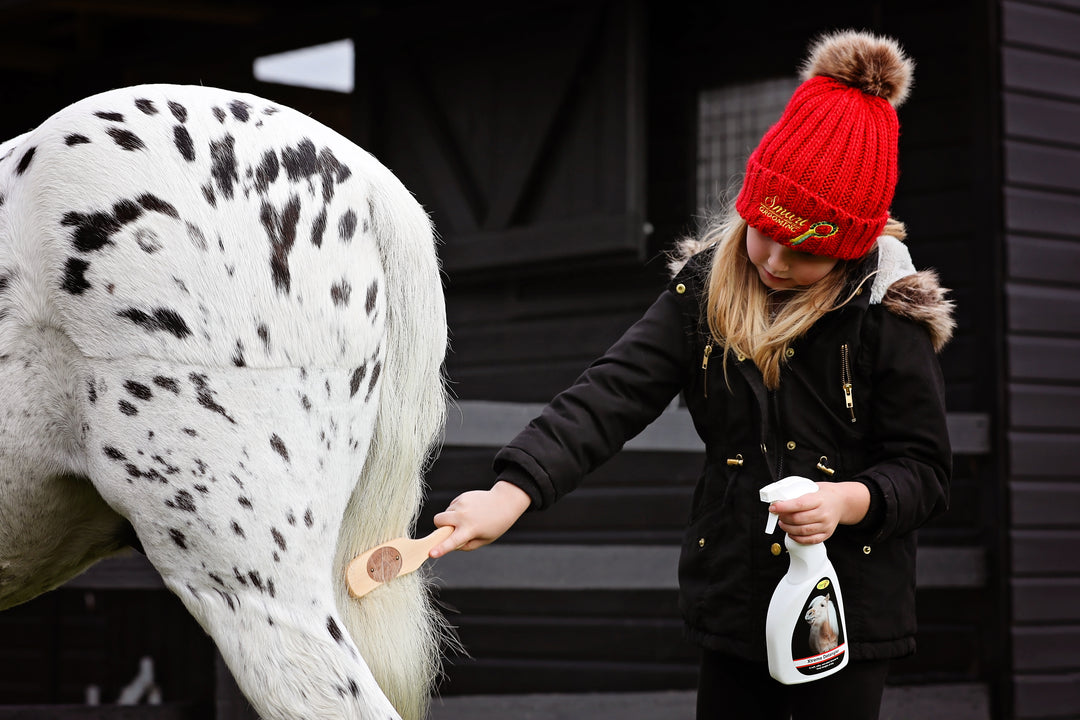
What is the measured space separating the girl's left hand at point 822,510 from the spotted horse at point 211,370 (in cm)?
59

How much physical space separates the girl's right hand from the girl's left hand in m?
0.38

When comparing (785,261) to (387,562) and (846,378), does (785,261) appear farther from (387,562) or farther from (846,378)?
(387,562)

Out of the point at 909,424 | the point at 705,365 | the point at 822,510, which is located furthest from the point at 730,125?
the point at 822,510

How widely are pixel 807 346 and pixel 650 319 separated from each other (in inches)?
11.0

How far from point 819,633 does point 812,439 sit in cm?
32

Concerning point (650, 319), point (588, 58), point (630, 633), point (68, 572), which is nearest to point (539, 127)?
point (588, 58)

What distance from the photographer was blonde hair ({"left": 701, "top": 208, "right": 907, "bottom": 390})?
1.89 metres

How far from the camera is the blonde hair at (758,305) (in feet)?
6.20

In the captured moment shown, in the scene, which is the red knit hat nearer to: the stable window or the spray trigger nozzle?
the spray trigger nozzle

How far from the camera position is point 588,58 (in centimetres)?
514

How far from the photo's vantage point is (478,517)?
5.40 feet

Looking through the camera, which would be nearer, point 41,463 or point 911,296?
point 41,463

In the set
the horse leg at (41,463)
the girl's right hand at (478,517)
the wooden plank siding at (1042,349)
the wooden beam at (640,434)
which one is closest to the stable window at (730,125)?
the wooden plank siding at (1042,349)

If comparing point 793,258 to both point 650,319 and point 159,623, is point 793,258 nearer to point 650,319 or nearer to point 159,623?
point 650,319
